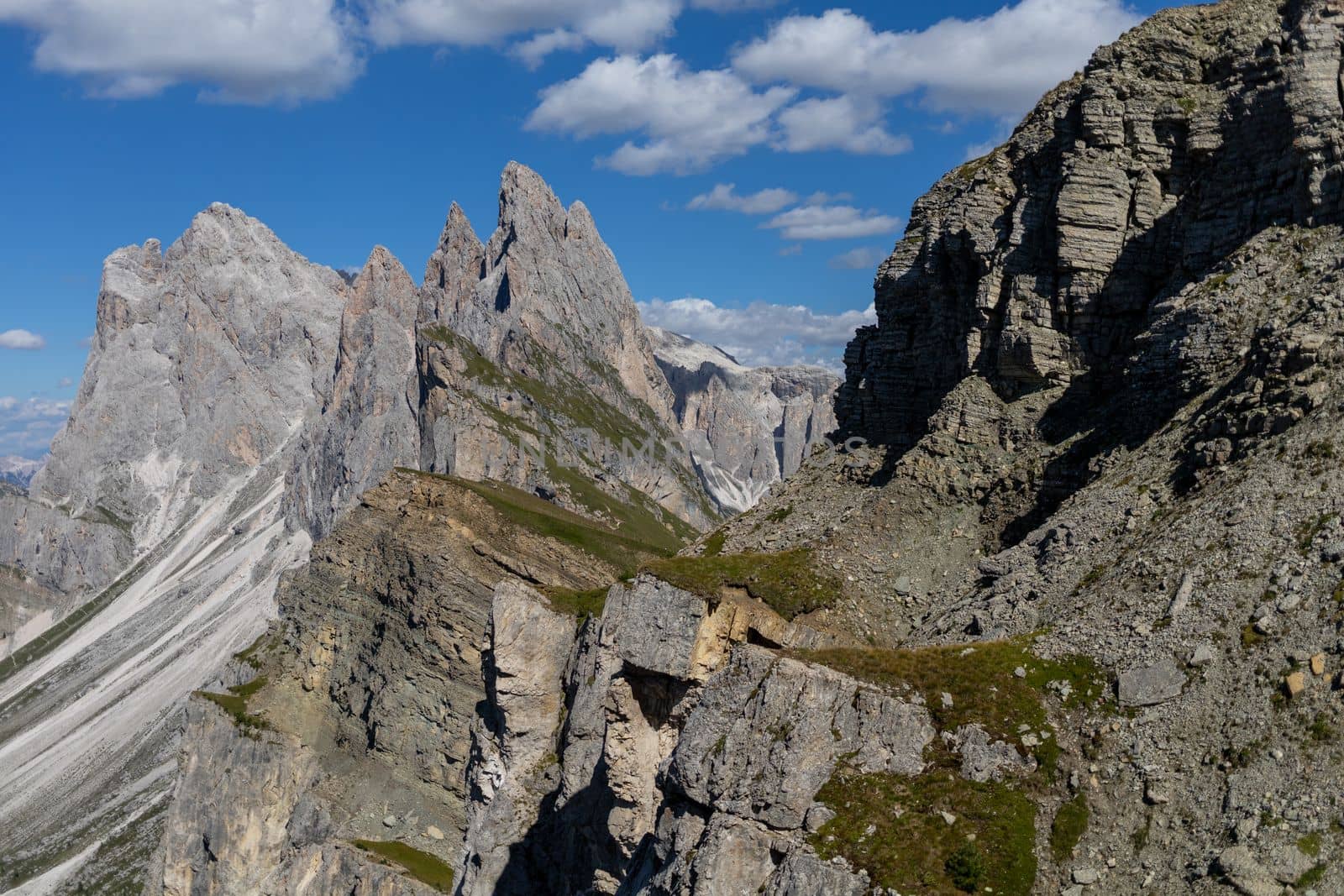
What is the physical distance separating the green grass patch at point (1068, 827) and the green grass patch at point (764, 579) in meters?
18.7

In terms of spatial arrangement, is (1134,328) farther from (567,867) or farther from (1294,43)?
(567,867)

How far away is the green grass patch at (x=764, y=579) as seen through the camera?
155 ft

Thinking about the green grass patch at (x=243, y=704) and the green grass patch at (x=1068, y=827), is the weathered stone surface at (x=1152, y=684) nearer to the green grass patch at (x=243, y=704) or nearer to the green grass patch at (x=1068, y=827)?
the green grass patch at (x=1068, y=827)

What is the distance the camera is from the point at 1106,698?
31.9 metres

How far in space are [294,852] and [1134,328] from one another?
307ft

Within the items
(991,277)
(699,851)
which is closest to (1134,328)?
(991,277)

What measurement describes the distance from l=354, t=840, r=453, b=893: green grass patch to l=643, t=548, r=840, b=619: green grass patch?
53.2m

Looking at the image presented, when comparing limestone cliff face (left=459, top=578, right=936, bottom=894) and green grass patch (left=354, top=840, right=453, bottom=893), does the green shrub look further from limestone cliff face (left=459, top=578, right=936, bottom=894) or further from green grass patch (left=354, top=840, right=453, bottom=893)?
green grass patch (left=354, top=840, right=453, bottom=893)

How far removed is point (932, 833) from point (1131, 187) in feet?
108

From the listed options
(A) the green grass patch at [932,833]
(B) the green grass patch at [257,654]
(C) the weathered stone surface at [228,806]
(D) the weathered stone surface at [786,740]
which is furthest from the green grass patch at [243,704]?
(A) the green grass patch at [932,833]

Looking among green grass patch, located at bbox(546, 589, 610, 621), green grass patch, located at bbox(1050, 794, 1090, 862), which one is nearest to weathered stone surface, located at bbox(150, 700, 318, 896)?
green grass patch, located at bbox(546, 589, 610, 621)

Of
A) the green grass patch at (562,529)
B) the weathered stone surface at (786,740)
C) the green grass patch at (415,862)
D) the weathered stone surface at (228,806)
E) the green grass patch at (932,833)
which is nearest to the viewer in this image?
the green grass patch at (932,833)

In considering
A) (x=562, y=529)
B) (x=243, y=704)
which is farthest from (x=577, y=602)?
(x=243, y=704)

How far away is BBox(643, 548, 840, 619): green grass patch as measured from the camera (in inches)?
1858
